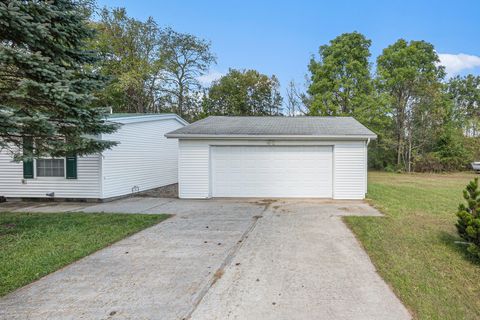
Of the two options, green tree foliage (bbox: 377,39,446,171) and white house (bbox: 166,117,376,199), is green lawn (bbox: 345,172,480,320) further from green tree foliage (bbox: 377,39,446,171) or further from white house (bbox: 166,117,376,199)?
green tree foliage (bbox: 377,39,446,171)

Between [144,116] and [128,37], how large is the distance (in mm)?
15676

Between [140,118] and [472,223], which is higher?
[140,118]

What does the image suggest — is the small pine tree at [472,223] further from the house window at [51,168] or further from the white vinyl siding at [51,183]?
the house window at [51,168]

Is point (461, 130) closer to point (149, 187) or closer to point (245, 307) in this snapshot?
point (149, 187)

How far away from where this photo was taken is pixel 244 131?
34.3ft

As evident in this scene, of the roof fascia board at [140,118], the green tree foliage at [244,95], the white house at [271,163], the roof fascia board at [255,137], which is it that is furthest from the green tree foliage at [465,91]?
the roof fascia board at [140,118]

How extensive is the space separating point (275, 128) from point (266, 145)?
1104 mm

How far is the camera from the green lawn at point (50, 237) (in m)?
3.94

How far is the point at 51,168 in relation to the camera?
32.3 feet

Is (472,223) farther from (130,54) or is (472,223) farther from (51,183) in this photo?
(130,54)

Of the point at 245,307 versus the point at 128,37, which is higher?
the point at 128,37

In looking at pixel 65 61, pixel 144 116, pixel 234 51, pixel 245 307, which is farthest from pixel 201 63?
pixel 245 307

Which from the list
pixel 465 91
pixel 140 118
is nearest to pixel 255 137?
pixel 140 118

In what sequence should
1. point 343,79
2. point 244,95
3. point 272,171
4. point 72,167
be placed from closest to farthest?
1. point 72,167
2. point 272,171
3. point 343,79
4. point 244,95
